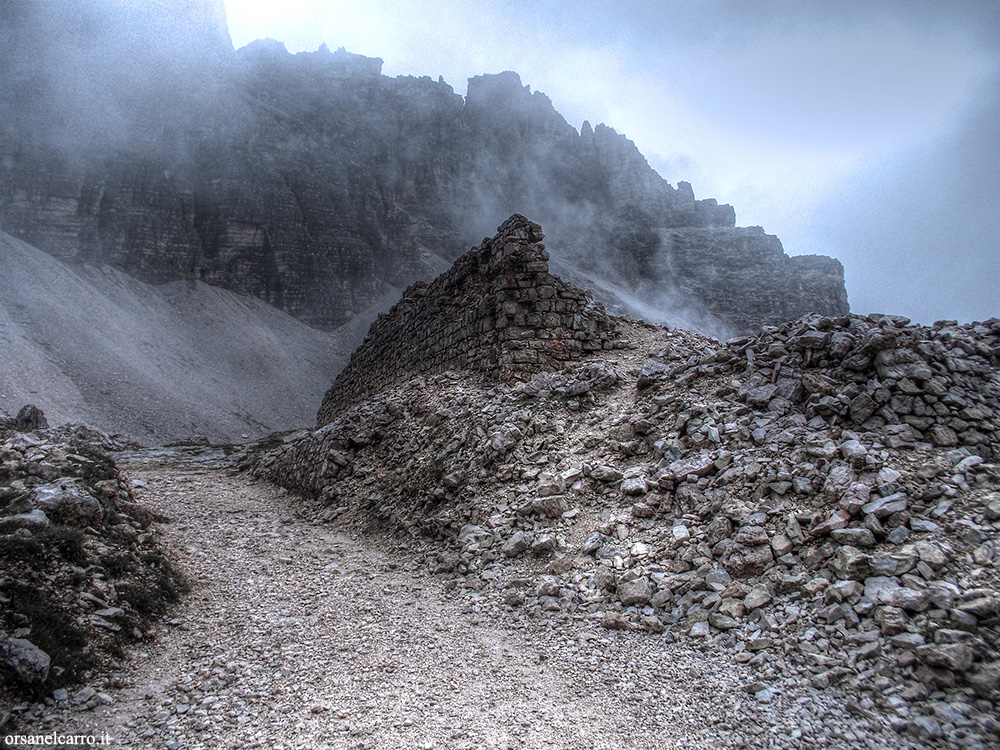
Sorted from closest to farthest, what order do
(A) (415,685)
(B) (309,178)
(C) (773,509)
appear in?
1. (A) (415,685)
2. (C) (773,509)
3. (B) (309,178)

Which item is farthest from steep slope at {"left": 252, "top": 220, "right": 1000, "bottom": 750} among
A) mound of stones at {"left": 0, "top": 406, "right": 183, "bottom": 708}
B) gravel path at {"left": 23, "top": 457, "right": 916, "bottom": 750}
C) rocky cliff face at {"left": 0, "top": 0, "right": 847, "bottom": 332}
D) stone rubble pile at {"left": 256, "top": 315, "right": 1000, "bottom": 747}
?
rocky cliff face at {"left": 0, "top": 0, "right": 847, "bottom": 332}

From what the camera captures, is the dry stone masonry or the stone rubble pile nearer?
the stone rubble pile

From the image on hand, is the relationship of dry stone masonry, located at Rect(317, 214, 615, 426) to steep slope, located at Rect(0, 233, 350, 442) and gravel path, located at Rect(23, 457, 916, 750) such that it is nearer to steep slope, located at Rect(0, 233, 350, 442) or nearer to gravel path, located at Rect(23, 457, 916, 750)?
gravel path, located at Rect(23, 457, 916, 750)

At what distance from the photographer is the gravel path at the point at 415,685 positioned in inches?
129

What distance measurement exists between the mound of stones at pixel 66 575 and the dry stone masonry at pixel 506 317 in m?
6.42

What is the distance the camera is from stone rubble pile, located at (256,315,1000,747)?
3383mm

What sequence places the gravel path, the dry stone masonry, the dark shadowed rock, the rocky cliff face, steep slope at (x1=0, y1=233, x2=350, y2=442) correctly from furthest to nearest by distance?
1. the rocky cliff face
2. steep slope at (x1=0, y1=233, x2=350, y2=442)
3. the dark shadowed rock
4. the dry stone masonry
5. the gravel path

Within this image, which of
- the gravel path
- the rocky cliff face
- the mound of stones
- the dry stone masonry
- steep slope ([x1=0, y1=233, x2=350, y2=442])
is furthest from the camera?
the rocky cliff face

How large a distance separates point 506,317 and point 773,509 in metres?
6.78

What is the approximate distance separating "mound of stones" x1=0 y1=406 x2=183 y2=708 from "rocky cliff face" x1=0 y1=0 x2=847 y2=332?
51.4 m

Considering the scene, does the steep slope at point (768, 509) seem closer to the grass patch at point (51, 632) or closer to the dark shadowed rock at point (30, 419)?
the grass patch at point (51, 632)

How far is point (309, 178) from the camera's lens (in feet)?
208

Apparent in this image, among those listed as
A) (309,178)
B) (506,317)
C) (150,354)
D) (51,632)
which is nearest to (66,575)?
(51,632)

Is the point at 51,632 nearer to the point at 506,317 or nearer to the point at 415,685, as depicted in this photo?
the point at 415,685
